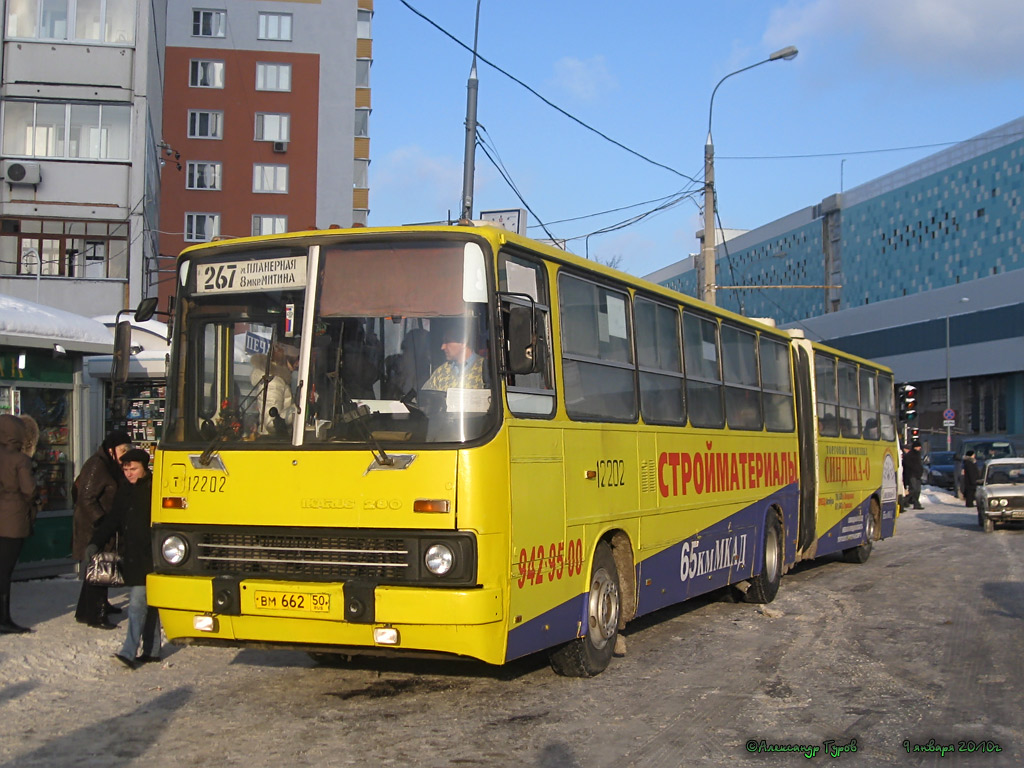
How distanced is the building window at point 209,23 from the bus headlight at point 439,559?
159 feet

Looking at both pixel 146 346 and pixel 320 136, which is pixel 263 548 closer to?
pixel 146 346

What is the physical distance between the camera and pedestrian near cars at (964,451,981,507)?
32.6 m

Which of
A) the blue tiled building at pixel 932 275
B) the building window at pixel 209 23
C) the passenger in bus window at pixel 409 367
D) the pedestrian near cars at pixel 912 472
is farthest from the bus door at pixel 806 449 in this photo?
the blue tiled building at pixel 932 275

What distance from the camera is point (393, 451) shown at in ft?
22.3

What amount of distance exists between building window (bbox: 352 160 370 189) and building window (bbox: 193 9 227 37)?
26.6ft

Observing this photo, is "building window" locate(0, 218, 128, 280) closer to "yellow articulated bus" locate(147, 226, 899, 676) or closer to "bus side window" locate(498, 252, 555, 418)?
"yellow articulated bus" locate(147, 226, 899, 676)

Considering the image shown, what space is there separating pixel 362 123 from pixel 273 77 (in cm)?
442

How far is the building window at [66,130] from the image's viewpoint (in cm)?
3023

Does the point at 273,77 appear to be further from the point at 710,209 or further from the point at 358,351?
the point at 358,351

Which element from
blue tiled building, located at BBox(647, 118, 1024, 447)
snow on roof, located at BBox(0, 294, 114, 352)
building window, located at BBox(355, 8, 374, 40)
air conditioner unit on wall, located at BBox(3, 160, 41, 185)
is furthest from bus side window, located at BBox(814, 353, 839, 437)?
blue tiled building, located at BBox(647, 118, 1024, 447)

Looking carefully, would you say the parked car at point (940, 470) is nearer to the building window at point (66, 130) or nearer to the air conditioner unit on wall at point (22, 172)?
the building window at point (66, 130)

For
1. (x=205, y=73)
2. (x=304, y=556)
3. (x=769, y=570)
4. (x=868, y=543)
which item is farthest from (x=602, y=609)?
(x=205, y=73)

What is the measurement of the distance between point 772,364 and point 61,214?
74.9 feet

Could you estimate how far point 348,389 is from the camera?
7.03 m
